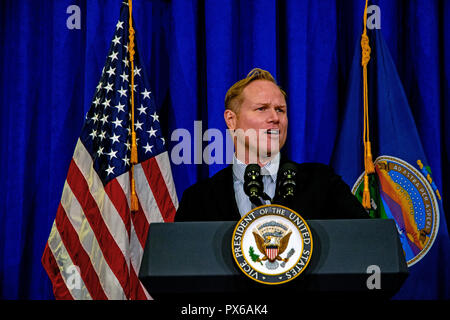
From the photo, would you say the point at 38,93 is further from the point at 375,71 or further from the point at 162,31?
the point at 375,71

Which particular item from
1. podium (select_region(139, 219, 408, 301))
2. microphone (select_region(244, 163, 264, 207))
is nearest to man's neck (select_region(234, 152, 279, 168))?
microphone (select_region(244, 163, 264, 207))

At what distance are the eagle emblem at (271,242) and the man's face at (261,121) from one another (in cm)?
87

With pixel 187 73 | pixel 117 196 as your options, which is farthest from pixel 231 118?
pixel 187 73

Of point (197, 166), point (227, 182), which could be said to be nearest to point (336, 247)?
point (227, 182)

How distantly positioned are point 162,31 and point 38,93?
892 millimetres

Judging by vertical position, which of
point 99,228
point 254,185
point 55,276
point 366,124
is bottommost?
point 55,276

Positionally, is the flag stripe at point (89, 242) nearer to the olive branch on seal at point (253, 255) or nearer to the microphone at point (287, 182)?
the microphone at point (287, 182)

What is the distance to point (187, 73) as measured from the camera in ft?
11.5

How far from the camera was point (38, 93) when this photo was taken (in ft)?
11.9

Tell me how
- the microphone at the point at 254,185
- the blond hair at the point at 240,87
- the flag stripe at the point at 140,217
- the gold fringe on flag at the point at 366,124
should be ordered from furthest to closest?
the flag stripe at the point at 140,217, the gold fringe on flag at the point at 366,124, the blond hair at the point at 240,87, the microphone at the point at 254,185

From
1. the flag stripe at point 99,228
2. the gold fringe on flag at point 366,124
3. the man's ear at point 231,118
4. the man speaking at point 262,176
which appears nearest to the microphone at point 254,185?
the man speaking at point 262,176

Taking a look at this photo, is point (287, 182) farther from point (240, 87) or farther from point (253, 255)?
point (240, 87)

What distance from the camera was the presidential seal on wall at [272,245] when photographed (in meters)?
1.41

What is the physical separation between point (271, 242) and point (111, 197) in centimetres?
184
